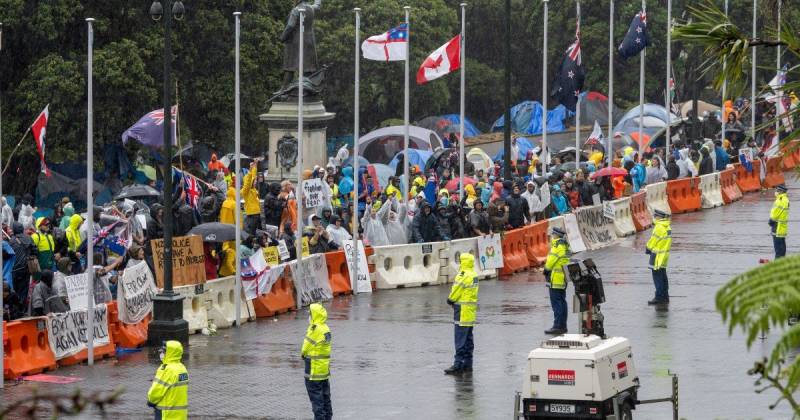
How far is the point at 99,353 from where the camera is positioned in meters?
21.4

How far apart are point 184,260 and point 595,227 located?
13.2 metres

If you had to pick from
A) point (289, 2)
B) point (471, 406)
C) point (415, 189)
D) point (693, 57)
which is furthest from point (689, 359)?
point (693, 57)

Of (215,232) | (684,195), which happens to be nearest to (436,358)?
(215,232)

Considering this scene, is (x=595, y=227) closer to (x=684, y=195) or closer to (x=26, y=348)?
(x=684, y=195)

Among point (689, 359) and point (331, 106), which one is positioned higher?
point (331, 106)

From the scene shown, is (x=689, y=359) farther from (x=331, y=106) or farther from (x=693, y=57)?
(x=331, y=106)

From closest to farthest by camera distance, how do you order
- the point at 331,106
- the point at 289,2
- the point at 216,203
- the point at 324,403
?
the point at 324,403, the point at 216,203, the point at 289,2, the point at 331,106

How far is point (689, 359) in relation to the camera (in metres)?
20.9

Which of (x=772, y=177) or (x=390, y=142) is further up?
(x=390, y=142)

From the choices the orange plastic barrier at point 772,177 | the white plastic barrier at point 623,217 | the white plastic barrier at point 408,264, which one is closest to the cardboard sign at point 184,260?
the white plastic barrier at point 408,264

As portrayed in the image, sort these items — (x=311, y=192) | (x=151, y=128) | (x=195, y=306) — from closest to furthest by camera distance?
(x=195, y=306), (x=151, y=128), (x=311, y=192)

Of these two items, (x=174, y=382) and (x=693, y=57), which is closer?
(x=174, y=382)

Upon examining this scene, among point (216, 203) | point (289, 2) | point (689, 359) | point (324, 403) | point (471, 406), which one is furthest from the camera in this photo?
point (289, 2)

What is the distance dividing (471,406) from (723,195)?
25658 mm
